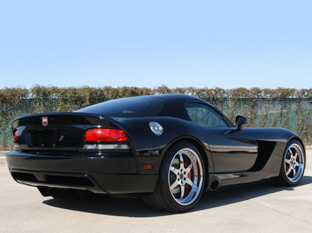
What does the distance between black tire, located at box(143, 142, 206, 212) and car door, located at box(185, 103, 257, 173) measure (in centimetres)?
30

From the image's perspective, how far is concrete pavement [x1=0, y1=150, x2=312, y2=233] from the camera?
326 cm

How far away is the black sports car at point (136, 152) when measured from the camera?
3379 mm

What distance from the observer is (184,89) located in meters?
13.0

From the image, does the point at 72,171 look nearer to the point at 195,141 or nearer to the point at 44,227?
the point at 44,227

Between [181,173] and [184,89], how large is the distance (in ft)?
30.6

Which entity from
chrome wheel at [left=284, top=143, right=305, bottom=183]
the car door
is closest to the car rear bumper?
the car door

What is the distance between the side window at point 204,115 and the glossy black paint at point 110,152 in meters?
0.10

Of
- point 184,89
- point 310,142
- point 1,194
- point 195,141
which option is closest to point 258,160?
point 195,141

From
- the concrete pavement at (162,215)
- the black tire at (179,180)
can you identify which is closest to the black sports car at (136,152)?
the black tire at (179,180)

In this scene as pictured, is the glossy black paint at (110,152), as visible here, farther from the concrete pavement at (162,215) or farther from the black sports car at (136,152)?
the concrete pavement at (162,215)

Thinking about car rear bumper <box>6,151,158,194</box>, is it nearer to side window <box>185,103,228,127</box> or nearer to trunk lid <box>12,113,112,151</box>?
trunk lid <box>12,113,112,151</box>

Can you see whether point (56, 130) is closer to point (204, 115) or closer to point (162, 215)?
point (162, 215)

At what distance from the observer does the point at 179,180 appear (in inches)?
150

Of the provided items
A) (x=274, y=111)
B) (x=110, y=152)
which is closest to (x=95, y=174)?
(x=110, y=152)
